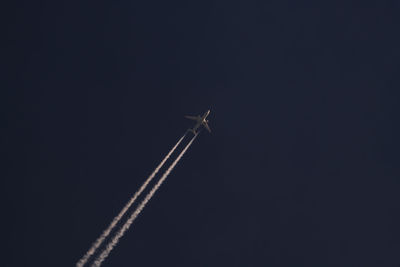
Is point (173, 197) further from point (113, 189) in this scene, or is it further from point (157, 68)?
point (157, 68)

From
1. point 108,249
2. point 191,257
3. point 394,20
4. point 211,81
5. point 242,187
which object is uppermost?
point 394,20

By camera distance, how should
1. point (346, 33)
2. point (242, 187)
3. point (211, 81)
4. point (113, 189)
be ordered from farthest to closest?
point (346, 33) < point (211, 81) < point (242, 187) < point (113, 189)

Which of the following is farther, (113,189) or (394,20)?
(394,20)

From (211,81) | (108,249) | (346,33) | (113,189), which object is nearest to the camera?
(108,249)

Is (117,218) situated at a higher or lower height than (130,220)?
lower

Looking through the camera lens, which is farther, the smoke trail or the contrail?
the smoke trail

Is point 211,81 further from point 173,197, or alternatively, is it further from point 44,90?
point 44,90

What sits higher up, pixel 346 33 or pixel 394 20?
pixel 394 20

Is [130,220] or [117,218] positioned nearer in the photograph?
[130,220]

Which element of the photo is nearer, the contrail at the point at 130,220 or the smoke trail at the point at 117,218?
the contrail at the point at 130,220

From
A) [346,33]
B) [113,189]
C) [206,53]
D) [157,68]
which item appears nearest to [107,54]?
[157,68]
